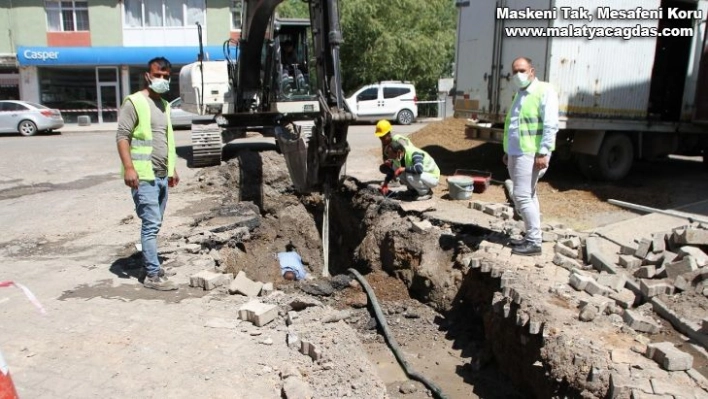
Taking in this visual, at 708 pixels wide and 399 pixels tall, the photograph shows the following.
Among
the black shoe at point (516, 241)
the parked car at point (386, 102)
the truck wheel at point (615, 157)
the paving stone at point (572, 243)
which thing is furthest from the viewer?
the parked car at point (386, 102)

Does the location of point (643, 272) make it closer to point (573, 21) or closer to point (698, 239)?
point (698, 239)

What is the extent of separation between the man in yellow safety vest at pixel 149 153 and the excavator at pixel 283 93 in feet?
5.39

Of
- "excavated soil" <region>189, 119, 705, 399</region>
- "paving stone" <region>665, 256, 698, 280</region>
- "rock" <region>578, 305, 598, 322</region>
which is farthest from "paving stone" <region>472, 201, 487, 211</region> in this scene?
"rock" <region>578, 305, 598, 322</region>

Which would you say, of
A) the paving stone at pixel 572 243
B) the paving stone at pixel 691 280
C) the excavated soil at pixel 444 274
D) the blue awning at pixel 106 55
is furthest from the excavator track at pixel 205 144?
the blue awning at pixel 106 55

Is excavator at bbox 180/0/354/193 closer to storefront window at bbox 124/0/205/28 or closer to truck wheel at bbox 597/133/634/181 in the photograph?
truck wheel at bbox 597/133/634/181

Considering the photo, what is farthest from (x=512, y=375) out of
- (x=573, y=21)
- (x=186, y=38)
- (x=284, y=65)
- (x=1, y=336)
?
(x=186, y=38)

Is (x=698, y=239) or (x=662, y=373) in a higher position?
(x=698, y=239)

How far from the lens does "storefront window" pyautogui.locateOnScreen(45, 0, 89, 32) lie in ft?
82.8

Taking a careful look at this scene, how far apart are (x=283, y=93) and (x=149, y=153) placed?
569 cm

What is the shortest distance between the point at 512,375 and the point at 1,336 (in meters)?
4.15

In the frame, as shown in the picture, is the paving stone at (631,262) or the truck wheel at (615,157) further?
the truck wheel at (615,157)

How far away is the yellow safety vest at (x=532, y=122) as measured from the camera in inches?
215

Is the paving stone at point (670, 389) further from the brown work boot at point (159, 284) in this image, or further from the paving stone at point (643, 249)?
the brown work boot at point (159, 284)

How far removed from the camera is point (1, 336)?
432 centimetres
